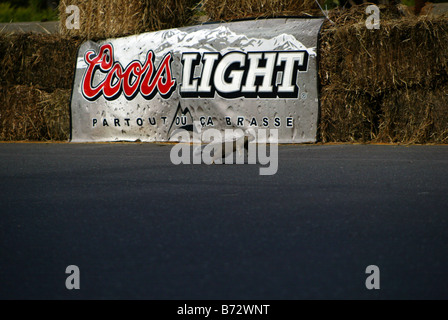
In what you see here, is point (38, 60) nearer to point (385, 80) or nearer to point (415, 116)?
point (385, 80)

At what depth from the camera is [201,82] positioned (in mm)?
9766

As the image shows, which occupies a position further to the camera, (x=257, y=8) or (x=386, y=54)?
(x=257, y=8)

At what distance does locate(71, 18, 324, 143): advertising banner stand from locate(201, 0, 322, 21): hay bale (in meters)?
0.32

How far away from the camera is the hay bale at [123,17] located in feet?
34.4

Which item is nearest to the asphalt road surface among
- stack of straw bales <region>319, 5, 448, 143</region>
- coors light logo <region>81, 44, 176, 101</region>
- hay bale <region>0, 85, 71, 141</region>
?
stack of straw bales <region>319, 5, 448, 143</region>

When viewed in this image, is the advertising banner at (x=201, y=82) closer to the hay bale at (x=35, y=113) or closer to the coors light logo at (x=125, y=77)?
the coors light logo at (x=125, y=77)

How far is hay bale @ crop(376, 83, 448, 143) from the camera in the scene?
864 centimetres

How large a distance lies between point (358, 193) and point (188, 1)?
7388 mm

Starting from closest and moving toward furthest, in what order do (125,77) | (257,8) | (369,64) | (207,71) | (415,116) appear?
(415,116) → (369,64) → (207,71) → (257,8) → (125,77)

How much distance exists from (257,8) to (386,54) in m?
2.37

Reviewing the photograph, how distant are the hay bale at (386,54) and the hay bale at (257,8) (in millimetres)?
942

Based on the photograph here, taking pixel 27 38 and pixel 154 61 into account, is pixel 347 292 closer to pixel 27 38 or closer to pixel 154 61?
pixel 154 61

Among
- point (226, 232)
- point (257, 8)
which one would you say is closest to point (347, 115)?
point (257, 8)

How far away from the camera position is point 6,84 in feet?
35.6
